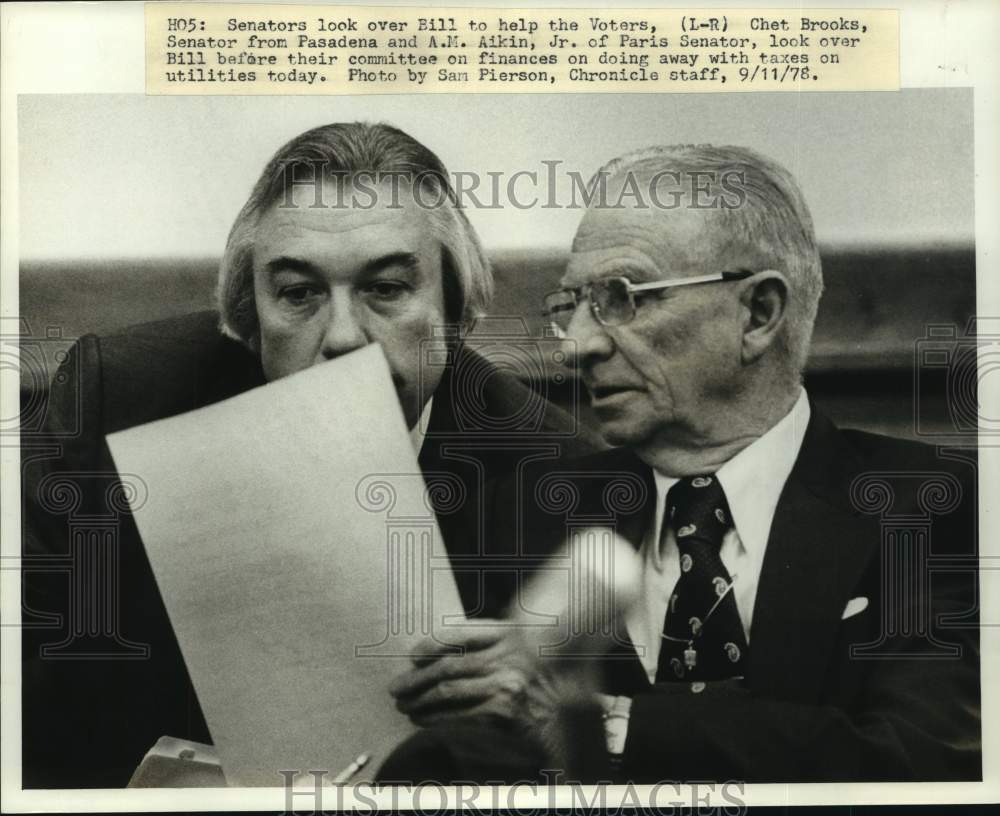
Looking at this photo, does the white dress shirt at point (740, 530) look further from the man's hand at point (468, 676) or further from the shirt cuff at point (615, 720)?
the man's hand at point (468, 676)

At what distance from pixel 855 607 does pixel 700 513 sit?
2.03 ft

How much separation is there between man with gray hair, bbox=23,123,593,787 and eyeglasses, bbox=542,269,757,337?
24 cm

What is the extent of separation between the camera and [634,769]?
3758 mm

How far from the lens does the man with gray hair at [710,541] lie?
3.71 metres

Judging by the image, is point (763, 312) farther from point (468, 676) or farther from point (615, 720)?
point (468, 676)

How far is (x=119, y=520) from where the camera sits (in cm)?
377

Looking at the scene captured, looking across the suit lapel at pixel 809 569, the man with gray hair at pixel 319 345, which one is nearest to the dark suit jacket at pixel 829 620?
the suit lapel at pixel 809 569

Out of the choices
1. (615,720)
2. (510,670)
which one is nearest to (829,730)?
(615,720)

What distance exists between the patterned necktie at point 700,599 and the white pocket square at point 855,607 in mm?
367

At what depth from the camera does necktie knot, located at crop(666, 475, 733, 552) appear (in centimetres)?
375

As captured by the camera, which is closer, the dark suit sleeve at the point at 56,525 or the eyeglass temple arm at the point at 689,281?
the eyeglass temple arm at the point at 689,281

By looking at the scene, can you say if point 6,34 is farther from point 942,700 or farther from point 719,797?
point 942,700

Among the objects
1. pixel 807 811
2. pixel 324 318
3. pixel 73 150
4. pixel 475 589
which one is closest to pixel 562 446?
pixel 475 589
